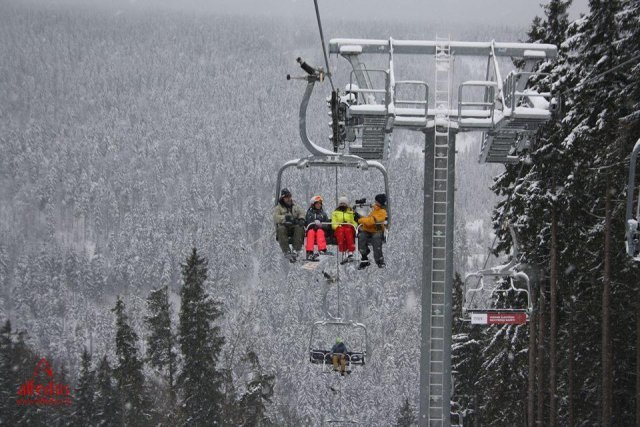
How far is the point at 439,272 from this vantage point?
1294 centimetres

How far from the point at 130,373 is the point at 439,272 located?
3285cm

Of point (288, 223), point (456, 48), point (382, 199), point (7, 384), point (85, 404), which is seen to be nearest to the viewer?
point (456, 48)

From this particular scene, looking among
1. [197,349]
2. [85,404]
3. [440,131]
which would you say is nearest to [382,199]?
[440,131]

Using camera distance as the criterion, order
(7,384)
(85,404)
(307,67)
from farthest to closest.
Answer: (85,404) → (7,384) → (307,67)

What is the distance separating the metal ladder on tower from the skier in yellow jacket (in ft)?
6.85

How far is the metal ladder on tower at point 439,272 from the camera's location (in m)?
12.8

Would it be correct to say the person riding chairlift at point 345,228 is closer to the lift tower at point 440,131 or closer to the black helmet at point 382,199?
the black helmet at point 382,199

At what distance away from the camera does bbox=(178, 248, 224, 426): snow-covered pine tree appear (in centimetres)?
3753

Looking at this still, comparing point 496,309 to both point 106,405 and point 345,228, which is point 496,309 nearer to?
point 345,228

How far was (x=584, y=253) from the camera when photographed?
891 inches

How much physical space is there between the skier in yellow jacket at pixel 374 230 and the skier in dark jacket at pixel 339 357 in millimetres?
3283

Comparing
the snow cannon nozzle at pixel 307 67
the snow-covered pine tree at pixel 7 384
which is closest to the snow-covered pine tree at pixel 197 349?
the snow-covered pine tree at pixel 7 384

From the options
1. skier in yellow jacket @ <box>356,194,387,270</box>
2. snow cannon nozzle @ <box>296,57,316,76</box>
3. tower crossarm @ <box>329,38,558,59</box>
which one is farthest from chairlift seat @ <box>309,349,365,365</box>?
snow cannon nozzle @ <box>296,57,316,76</box>

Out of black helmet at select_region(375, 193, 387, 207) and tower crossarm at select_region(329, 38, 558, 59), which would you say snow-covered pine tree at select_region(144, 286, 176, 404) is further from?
tower crossarm at select_region(329, 38, 558, 59)
